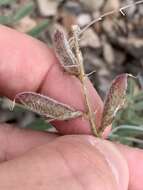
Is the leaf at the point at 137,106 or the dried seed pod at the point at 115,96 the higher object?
the dried seed pod at the point at 115,96

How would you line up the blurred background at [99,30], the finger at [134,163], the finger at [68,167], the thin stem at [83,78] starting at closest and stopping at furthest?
the finger at [68,167] < the thin stem at [83,78] < the finger at [134,163] < the blurred background at [99,30]

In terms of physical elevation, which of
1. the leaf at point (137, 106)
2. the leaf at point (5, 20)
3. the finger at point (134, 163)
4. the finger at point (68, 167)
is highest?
the leaf at point (5, 20)

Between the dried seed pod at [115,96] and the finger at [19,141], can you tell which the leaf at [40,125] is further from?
the dried seed pod at [115,96]

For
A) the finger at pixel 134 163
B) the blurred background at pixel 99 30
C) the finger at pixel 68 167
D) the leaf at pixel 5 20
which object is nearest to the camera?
the finger at pixel 68 167

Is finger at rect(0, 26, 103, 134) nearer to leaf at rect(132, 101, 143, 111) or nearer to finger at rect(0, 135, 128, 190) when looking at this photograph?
finger at rect(0, 135, 128, 190)

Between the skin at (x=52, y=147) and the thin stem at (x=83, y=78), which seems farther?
the thin stem at (x=83, y=78)

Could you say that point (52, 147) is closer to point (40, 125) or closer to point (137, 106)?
point (40, 125)

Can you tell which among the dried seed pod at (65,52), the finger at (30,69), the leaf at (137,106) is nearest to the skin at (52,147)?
the finger at (30,69)

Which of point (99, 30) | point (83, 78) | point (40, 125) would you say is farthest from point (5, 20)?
point (83, 78)

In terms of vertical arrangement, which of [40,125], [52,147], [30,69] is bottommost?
[40,125]
